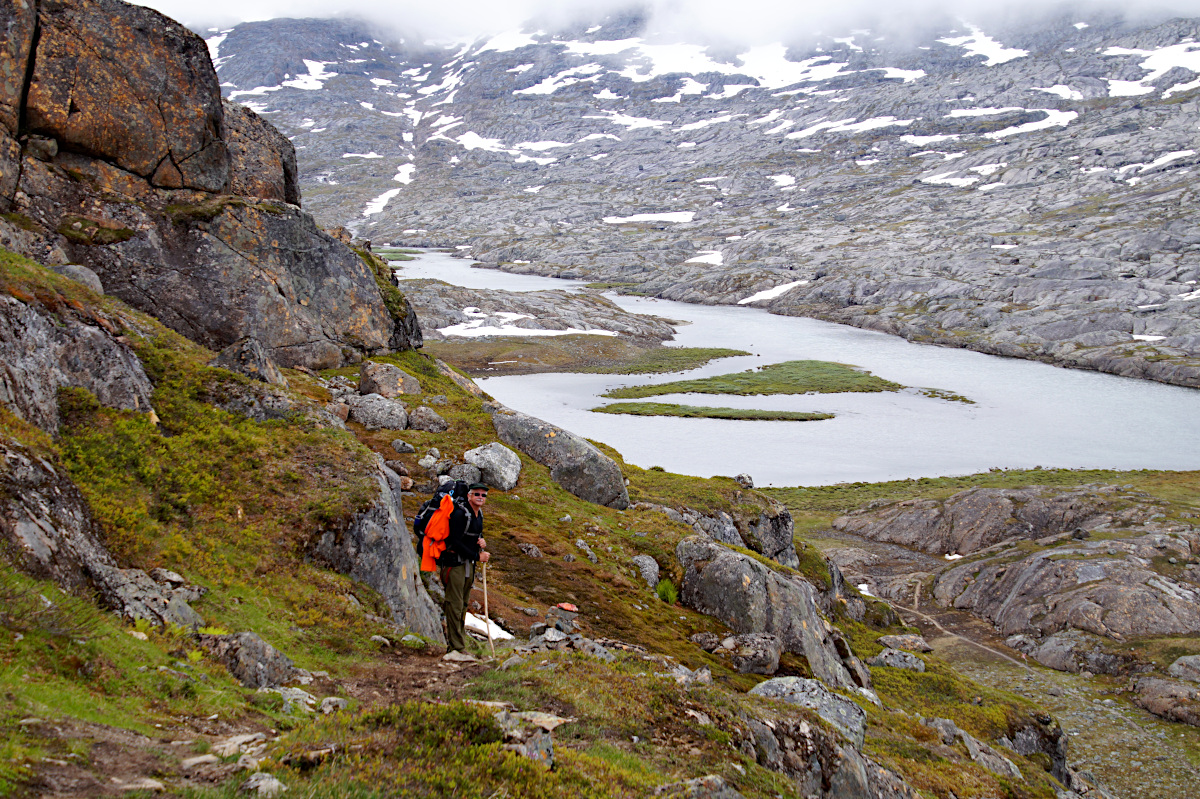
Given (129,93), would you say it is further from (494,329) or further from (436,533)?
(494,329)

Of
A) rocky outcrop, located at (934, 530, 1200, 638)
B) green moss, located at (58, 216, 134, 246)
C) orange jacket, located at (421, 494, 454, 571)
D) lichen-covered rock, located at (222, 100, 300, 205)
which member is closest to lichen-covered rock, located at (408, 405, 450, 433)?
green moss, located at (58, 216, 134, 246)

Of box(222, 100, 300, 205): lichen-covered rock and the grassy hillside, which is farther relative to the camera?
box(222, 100, 300, 205): lichen-covered rock

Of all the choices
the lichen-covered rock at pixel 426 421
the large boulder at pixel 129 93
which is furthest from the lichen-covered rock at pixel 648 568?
the large boulder at pixel 129 93

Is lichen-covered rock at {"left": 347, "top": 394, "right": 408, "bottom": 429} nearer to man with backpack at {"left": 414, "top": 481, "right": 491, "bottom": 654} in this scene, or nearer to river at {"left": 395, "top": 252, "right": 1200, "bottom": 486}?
man with backpack at {"left": 414, "top": 481, "right": 491, "bottom": 654}

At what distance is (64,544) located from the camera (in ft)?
27.7

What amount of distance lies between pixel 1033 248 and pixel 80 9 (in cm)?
20132

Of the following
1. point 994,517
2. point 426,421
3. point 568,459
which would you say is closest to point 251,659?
point 426,421

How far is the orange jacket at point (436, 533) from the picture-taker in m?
12.3

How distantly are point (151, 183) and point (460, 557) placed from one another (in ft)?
74.2

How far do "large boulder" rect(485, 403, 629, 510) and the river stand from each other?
34.4 meters

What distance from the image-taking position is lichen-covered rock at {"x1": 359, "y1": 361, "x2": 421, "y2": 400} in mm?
28844

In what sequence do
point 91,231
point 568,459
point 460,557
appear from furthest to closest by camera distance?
point 568,459 → point 91,231 → point 460,557

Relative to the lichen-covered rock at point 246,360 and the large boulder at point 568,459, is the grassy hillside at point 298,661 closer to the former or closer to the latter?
the lichen-covered rock at point 246,360

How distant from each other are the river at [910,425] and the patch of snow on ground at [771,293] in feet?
190
